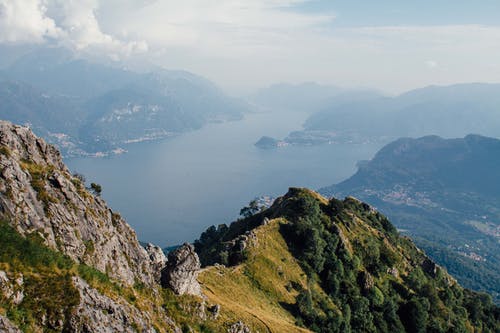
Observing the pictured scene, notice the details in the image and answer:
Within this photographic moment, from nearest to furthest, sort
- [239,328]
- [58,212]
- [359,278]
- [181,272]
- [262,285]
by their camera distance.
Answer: [58,212]
[181,272]
[239,328]
[262,285]
[359,278]

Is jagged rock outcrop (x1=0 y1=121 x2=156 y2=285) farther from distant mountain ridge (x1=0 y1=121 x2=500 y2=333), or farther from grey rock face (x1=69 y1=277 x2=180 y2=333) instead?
grey rock face (x1=69 y1=277 x2=180 y2=333)

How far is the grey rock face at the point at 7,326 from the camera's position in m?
20.5

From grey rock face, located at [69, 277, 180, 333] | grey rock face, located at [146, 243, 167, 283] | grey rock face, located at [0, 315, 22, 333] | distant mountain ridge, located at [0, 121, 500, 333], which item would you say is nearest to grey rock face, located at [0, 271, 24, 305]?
distant mountain ridge, located at [0, 121, 500, 333]

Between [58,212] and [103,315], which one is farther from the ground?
[58,212]

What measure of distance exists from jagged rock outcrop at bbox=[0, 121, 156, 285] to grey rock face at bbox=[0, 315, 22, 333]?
24.9ft

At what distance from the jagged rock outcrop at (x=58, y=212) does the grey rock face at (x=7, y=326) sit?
7592mm

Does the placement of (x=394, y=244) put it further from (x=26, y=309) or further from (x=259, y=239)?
(x=26, y=309)

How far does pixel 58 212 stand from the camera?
100 feet

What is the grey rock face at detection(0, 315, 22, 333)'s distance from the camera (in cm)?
2053

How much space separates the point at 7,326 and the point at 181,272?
→ 19.7m

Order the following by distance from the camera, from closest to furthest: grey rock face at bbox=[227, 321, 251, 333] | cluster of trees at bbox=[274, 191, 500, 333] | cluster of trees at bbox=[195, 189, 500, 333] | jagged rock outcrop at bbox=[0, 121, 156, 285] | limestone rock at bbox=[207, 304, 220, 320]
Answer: jagged rock outcrop at bbox=[0, 121, 156, 285], limestone rock at bbox=[207, 304, 220, 320], grey rock face at bbox=[227, 321, 251, 333], cluster of trees at bbox=[274, 191, 500, 333], cluster of trees at bbox=[195, 189, 500, 333]

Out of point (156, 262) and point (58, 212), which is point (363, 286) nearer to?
point (156, 262)

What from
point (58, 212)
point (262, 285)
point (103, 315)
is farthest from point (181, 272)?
point (262, 285)

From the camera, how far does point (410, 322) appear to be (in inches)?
3140
